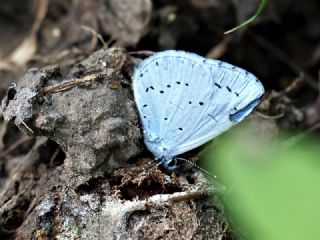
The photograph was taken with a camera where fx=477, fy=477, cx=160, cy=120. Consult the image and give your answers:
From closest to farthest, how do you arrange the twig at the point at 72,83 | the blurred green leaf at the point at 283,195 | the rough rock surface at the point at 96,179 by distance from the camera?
the blurred green leaf at the point at 283,195
the rough rock surface at the point at 96,179
the twig at the point at 72,83

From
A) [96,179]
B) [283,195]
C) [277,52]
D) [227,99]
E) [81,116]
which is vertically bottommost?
[277,52]

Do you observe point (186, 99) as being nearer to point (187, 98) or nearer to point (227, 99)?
point (187, 98)

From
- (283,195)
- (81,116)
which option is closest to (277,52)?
(81,116)

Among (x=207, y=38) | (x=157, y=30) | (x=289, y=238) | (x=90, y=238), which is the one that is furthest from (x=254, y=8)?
(x=289, y=238)

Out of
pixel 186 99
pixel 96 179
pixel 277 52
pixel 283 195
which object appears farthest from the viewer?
pixel 277 52

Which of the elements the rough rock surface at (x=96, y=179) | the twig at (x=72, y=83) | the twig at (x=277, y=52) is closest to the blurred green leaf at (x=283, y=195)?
the rough rock surface at (x=96, y=179)

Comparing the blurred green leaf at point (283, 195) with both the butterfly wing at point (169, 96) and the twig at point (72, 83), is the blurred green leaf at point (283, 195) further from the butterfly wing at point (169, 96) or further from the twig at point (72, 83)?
the twig at point (72, 83)

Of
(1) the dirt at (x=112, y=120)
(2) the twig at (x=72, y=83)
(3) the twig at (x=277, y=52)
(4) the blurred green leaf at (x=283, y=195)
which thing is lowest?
(3) the twig at (x=277, y=52)
